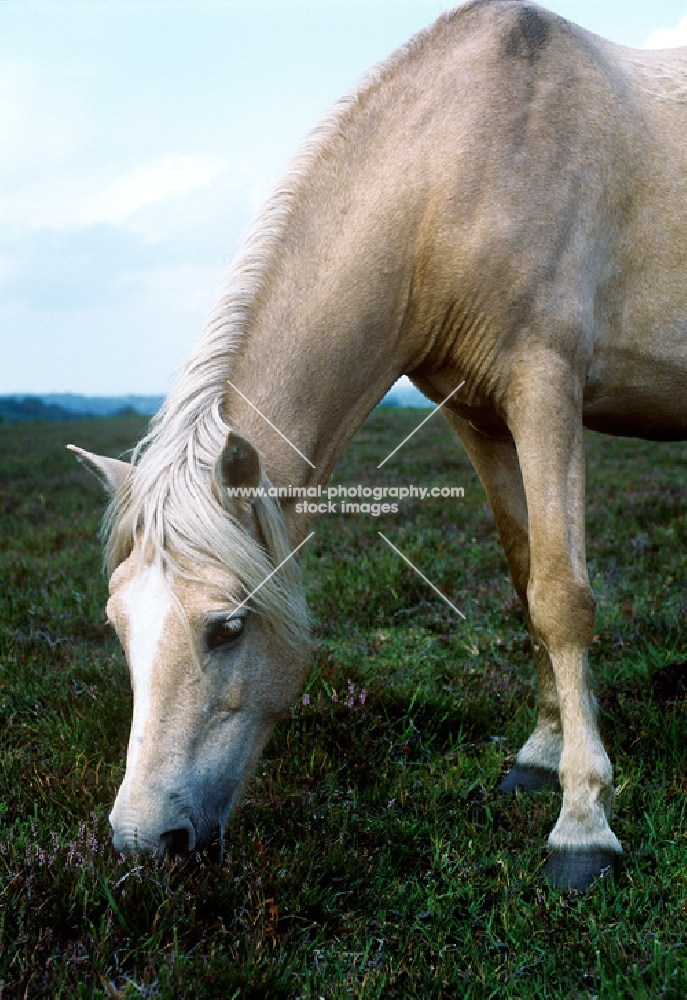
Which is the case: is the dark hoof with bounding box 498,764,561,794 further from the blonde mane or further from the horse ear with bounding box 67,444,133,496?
the horse ear with bounding box 67,444,133,496

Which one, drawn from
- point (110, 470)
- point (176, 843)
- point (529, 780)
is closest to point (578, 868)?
point (529, 780)

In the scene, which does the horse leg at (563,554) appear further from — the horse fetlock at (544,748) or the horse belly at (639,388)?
the horse fetlock at (544,748)

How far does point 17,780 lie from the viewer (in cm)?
349

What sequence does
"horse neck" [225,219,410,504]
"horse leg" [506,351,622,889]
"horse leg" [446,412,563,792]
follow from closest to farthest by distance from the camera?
"horse neck" [225,219,410,504] → "horse leg" [506,351,622,889] → "horse leg" [446,412,563,792]

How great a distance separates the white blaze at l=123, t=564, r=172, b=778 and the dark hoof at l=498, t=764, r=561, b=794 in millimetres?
1705

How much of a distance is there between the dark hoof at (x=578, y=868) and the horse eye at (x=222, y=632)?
1374 millimetres

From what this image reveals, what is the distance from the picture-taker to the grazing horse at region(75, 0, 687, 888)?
273 centimetres

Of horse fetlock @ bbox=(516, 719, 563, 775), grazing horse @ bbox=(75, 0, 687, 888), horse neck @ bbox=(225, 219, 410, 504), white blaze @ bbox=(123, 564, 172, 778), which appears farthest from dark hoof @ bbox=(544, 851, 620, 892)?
horse neck @ bbox=(225, 219, 410, 504)

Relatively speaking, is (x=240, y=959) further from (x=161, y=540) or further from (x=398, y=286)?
(x=398, y=286)

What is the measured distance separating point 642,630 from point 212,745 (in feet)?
10.9

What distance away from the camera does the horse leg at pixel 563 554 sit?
3188mm

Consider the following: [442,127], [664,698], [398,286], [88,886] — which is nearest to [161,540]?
[88,886]

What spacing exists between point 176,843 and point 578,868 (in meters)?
1.38

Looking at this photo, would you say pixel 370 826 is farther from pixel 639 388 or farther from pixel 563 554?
pixel 639 388
